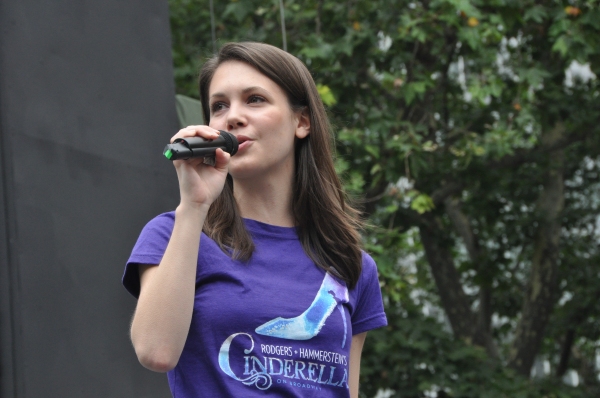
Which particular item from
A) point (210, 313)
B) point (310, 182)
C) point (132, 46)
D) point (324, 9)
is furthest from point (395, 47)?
point (210, 313)

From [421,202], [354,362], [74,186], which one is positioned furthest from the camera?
[421,202]

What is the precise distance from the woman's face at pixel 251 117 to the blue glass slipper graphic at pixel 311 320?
1.00 ft

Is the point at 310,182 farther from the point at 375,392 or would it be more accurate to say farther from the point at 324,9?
the point at 375,392

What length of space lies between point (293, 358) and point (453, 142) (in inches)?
258

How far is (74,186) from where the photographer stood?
112 inches

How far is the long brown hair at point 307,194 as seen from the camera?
1979mm

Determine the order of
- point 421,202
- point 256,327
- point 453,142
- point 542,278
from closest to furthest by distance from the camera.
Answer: point 256,327, point 421,202, point 453,142, point 542,278

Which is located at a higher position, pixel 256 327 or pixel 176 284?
pixel 176 284

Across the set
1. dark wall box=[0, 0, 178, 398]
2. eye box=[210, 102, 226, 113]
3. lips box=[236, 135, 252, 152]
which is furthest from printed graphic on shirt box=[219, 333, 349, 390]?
dark wall box=[0, 0, 178, 398]

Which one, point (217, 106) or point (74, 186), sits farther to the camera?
point (74, 186)

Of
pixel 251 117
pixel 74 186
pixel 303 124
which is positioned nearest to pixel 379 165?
pixel 74 186

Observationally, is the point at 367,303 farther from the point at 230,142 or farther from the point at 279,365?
the point at 230,142

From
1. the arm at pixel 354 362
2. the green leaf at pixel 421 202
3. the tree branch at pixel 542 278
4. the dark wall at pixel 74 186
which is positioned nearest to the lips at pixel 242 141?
the arm at pixel 354 362

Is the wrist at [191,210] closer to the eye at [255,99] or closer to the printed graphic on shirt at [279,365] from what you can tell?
the printed graphic on shirt at [279,365]
